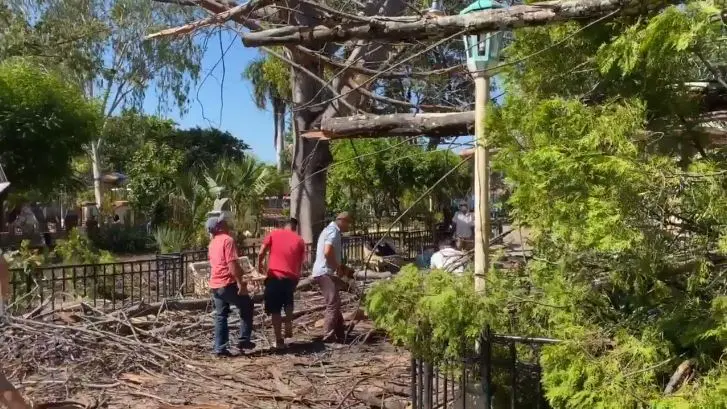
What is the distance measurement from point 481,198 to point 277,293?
479 cm

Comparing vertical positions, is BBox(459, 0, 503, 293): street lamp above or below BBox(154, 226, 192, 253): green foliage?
above

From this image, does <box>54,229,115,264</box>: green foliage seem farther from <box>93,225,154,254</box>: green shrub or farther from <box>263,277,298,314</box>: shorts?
<box>93,225,154,254</box>: green shrub

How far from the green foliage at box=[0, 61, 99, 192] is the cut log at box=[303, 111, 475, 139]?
15940 mm

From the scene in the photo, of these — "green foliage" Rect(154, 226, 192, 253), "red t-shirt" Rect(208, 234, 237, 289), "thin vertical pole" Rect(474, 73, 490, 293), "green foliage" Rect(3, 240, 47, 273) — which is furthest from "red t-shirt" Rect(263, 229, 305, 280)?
"green foliage" Rect(154, 226, 192, 253)

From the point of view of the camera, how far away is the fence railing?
411 inches

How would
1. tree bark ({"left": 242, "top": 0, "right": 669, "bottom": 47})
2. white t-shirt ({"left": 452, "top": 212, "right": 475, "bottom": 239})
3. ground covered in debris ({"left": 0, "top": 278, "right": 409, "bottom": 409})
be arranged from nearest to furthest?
tree bark ({"left": 242, "top": 0, "right": 669, "bottom": 47}), ground covered in debris ({"left": 0, "top": 278, "right": 409, "bottom": 409}), white t-shirt ({"left": 452, "top": 212, "right": 475, "bottom": 239})

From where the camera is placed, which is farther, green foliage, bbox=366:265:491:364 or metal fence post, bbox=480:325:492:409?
metal fence post, bbox=480:325:492:409

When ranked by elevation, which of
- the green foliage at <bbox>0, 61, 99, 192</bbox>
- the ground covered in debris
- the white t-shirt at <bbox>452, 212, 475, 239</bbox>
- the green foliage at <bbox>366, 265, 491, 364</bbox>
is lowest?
the ground covered in debris

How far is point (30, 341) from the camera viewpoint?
8.31m

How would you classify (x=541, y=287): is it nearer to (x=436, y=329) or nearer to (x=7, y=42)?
(x=436, y=329)

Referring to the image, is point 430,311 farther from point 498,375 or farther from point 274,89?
point 274,89

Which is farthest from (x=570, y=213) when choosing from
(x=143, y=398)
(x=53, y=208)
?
(x=53, y=208)

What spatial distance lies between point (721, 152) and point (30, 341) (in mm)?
6866

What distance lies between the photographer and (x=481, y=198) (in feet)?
15.9
